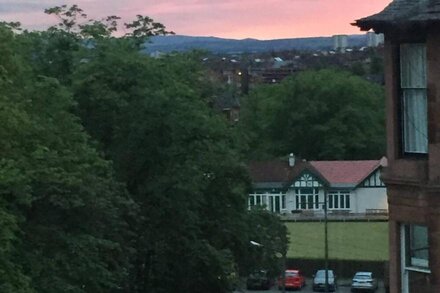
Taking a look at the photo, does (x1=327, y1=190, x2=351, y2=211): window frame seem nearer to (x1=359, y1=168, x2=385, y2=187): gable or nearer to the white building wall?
the white building wall

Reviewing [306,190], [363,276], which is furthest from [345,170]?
[363,276]

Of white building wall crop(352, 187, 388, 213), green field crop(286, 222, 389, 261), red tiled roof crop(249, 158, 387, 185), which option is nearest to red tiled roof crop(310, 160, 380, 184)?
red tiled roof crop(249, 158, 387, 185)

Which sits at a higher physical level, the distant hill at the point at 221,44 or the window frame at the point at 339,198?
the distant hill at the point at 221,44

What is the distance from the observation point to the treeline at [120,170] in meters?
25.3

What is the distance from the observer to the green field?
256ft

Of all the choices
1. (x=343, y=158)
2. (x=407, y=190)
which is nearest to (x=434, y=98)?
(x=407, y=190)

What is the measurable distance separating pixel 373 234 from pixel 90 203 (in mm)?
67393

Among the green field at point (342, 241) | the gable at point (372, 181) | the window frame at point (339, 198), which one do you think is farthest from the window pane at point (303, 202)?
the gable at point (372, 181)

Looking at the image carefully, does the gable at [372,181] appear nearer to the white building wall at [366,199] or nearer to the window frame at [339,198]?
the white building wall at [366,199]

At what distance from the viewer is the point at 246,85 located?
564 feet

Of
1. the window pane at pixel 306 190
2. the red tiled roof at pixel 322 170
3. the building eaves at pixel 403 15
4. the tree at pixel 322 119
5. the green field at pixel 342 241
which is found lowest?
the green field at pixel 342 241

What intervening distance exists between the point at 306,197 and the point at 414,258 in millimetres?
93293

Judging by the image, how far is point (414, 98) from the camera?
10281 millimetres

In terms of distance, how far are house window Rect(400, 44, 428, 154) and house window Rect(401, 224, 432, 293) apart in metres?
0.74
